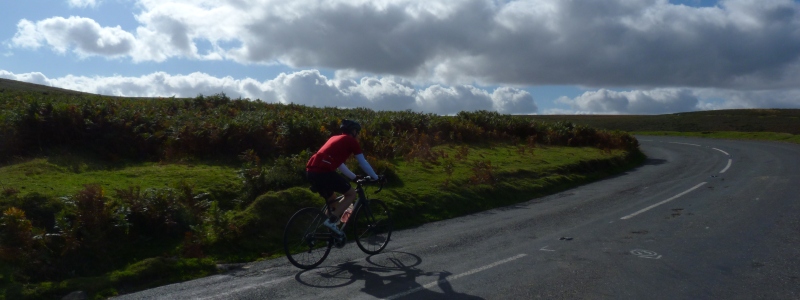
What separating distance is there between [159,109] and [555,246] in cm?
1312

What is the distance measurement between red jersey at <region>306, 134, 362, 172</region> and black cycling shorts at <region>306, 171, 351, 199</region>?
71 mm

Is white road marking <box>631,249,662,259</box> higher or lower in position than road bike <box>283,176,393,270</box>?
lower

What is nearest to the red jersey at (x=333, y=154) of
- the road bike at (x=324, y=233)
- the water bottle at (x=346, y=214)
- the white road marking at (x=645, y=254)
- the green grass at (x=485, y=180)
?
the road bike at (x=324, y=233)


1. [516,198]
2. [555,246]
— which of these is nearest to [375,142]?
[516,198]

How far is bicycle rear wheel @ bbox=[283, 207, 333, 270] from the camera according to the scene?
845 cm

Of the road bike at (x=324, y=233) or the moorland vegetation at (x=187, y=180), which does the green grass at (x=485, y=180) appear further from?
the road bike at (x=324, y=233)

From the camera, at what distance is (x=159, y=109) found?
59.9 feet

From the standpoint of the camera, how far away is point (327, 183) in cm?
850

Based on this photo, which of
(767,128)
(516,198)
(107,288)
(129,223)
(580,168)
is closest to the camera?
(107,288)

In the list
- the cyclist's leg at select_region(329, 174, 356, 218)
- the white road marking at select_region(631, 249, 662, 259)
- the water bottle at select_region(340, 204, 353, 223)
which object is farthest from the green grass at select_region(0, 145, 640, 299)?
the white road marking at select_region(631, 249, 662, 259)

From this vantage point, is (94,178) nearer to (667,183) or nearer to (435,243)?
(435,243)

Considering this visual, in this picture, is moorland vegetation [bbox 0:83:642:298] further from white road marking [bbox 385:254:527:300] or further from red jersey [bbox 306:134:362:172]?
white road marking [bbox 385:254:527:300]

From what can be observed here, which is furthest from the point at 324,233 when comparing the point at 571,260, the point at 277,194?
the point at 571,260

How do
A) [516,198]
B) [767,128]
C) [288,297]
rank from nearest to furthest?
[288,297], [516,198], [767,128]
